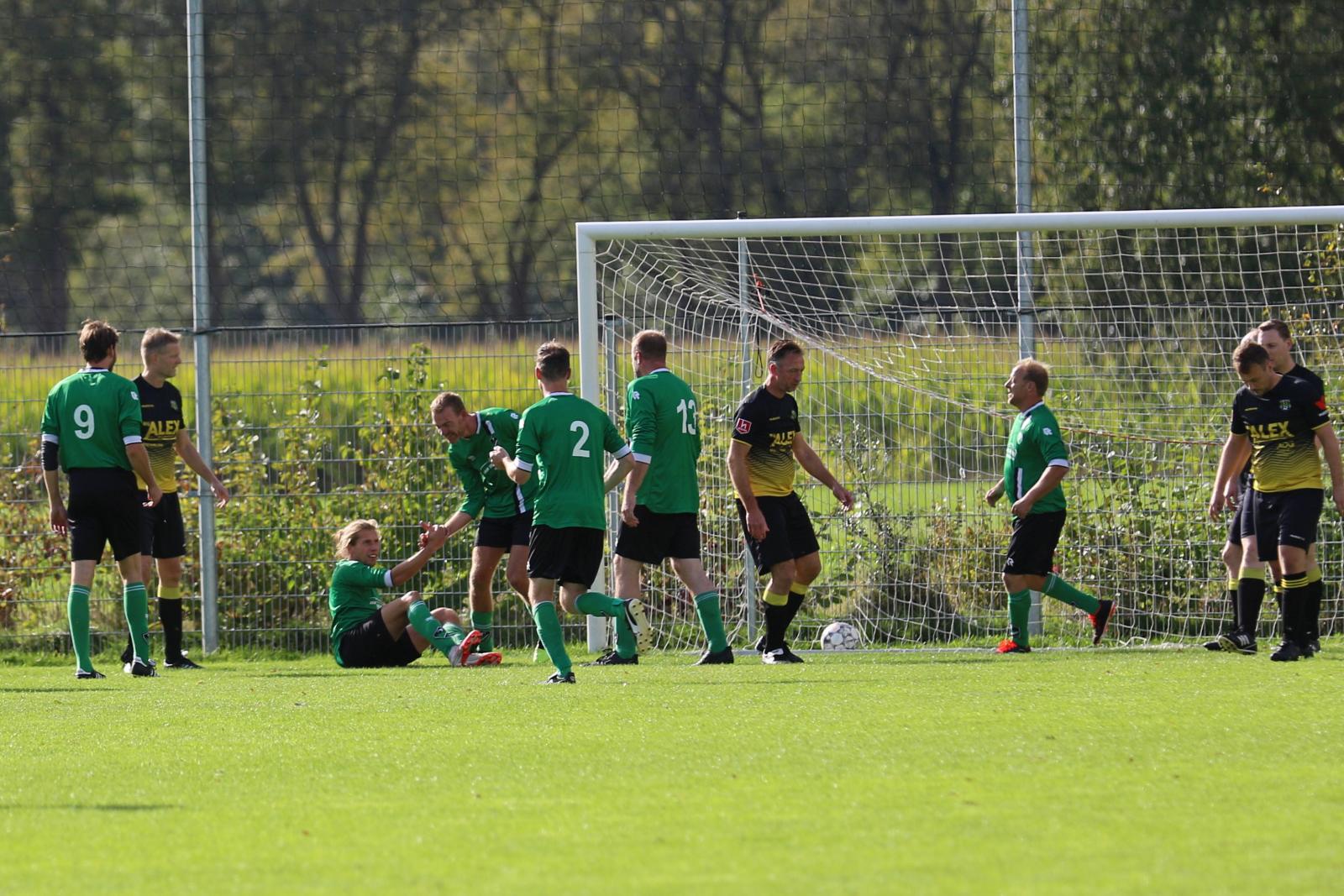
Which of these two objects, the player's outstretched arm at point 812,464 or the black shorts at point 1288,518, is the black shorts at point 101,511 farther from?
the black shorts at point 1288,518

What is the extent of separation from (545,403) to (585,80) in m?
11.1

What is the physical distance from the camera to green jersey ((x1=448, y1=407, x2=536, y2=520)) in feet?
33.5

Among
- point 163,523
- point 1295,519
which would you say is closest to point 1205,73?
point 1295,519

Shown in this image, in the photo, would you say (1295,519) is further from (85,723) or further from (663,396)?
(85,723)

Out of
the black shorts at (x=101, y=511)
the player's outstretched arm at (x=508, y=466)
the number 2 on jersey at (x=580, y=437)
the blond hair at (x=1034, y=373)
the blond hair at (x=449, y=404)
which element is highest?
the blond hair at (x=1034, y=373)

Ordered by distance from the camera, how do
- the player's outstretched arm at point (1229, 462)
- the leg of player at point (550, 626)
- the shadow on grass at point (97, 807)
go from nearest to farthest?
the shadow on grass at point (97, 807)
the leg of player at point (550, 626)
the player's outstretched arm at point (1229, 462)

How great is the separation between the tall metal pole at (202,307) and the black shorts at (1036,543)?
5367 mm

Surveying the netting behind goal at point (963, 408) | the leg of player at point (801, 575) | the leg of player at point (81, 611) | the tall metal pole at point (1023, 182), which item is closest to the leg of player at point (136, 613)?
the leg of player at point (81, 611)

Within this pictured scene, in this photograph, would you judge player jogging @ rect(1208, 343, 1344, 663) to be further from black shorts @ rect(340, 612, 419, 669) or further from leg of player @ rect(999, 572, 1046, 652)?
black shorts @ rect(340, 612, 419, 669)

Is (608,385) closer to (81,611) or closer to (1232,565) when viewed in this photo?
(81,611)

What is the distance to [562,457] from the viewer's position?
865 centimetres

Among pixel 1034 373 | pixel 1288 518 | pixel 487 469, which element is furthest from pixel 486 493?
pixel 1288 518

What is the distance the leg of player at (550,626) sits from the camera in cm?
846

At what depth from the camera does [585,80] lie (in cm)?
1908
